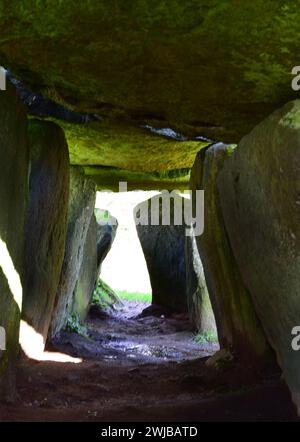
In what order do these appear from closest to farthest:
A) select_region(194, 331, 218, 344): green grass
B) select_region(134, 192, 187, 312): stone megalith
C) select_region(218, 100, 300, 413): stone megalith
Result: select_region(218, 100, 300, 413): stone megalith, select_region(194, 331, 218, 344): green grass, select_region(134, 192, 187, 312): stone megalith

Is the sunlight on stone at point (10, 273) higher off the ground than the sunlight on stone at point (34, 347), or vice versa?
the sunlight on stone at point (10, 273)

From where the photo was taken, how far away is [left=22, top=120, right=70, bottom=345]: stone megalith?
5.80 metres

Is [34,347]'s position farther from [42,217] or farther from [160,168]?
[160,168]

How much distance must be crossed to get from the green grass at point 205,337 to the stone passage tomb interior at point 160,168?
1406 mm

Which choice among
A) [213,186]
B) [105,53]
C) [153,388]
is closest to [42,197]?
[213,186]

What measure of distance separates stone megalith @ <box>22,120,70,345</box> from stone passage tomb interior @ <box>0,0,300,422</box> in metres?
0.02

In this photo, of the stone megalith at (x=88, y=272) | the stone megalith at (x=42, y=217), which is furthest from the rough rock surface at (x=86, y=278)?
the stone megalith at (x=42, y=217)

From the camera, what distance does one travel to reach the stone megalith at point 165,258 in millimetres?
12469

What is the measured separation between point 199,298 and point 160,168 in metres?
2.87

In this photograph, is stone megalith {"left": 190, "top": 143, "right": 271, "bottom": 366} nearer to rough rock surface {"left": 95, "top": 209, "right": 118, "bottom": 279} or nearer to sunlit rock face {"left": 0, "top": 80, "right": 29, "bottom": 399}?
sunlit rock face {"left": 0, "top": 80, "right": 29, "bottom": 399}

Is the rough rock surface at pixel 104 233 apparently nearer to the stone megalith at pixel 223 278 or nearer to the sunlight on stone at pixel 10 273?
the stone megalith at pixel 223 278

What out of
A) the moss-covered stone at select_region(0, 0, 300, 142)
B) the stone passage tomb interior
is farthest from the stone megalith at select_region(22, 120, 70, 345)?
the moss-covered stone at select_region(0, 0, 300, 142)

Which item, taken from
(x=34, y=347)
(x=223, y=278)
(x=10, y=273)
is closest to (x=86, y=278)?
(x=34, y=347)

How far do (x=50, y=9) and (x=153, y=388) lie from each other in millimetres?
3522
